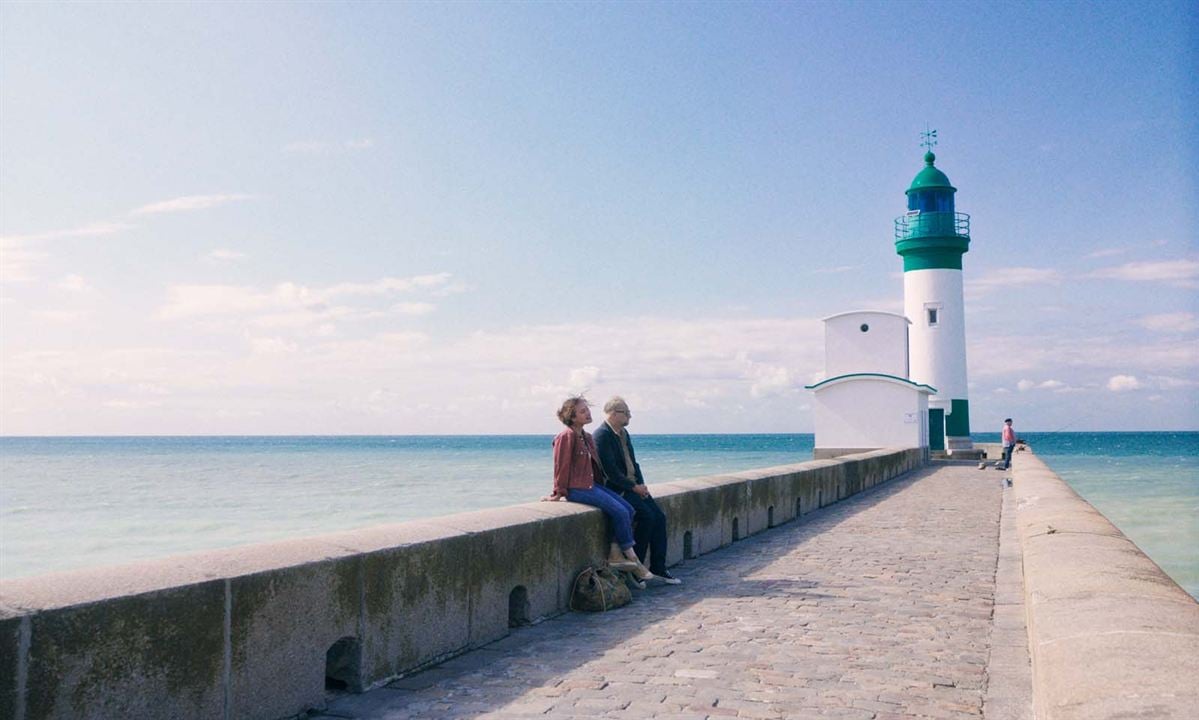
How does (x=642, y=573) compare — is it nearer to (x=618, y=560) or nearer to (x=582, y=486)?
(x=618, y=560)

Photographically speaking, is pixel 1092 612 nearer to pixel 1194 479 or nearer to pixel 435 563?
pixel 435 563

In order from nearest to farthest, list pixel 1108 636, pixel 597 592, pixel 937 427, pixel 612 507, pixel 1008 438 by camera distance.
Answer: pixel 1108 636 < pixel 597 592 < pixel 612 507 < pixel 1008 438 < pixel 937 427

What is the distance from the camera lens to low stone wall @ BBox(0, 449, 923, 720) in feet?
10.5

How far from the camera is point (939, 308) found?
120 feet

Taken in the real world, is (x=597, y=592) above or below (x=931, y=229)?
below

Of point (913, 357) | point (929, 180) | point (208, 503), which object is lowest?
point (208, 503)

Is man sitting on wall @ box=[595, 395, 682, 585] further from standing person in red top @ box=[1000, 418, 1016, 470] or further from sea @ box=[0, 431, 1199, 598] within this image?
standing person in red top @ box=[1000, 418, 1016, 470]

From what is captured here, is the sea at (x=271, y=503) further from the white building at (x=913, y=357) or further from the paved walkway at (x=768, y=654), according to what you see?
the paved walkway at (x=768, y=654)

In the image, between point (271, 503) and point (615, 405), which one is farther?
point (271, 503)

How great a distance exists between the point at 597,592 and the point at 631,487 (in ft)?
4.04

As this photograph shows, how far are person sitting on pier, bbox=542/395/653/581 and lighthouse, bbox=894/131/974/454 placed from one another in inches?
1192

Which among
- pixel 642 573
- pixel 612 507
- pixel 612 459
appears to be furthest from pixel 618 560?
pixel 612 459

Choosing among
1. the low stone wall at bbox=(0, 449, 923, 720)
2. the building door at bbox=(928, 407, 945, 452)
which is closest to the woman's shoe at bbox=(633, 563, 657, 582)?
the low stone wall at bbox=(0, 449, 923, 720)

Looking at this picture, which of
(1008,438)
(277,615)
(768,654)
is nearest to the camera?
(277,615)
